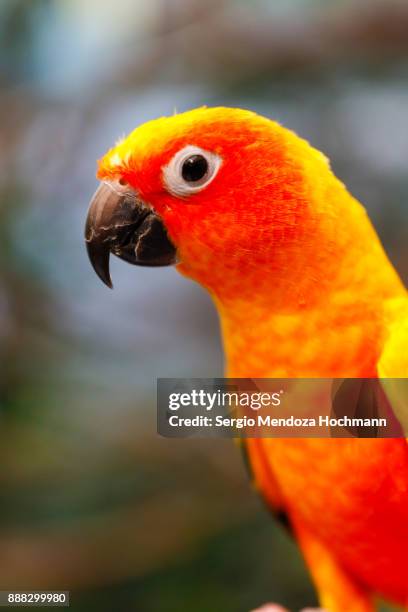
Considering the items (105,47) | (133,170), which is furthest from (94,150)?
(133,170)

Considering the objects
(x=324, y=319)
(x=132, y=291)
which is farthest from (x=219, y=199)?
(x=132, y=291)

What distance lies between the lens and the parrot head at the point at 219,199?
0.55 metres

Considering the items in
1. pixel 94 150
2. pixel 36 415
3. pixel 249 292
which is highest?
pixel 94 150

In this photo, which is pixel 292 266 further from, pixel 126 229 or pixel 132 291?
pixel 132 291

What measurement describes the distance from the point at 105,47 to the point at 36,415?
76 cm

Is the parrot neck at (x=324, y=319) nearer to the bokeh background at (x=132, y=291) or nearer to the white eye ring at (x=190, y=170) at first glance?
the white eye ring at (x=190, y=170)

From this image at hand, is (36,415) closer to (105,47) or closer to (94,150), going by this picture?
(94,150)

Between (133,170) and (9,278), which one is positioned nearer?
(133,170)

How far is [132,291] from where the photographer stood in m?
1.25

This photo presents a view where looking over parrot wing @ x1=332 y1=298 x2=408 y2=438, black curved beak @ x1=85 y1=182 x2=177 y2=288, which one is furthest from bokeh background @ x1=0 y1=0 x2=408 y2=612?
parrot wing @ x1=332 y1=298 x2=408 y2=438

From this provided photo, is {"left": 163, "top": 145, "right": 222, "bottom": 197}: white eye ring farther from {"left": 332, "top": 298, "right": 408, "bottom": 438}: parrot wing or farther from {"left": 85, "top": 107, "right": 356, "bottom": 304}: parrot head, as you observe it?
{"left": 332, "top": 298, "right": 408, "bottom": 438}: parrot wing

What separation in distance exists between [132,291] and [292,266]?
0.72 meters

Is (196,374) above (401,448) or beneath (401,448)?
above

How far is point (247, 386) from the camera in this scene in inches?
24.6
